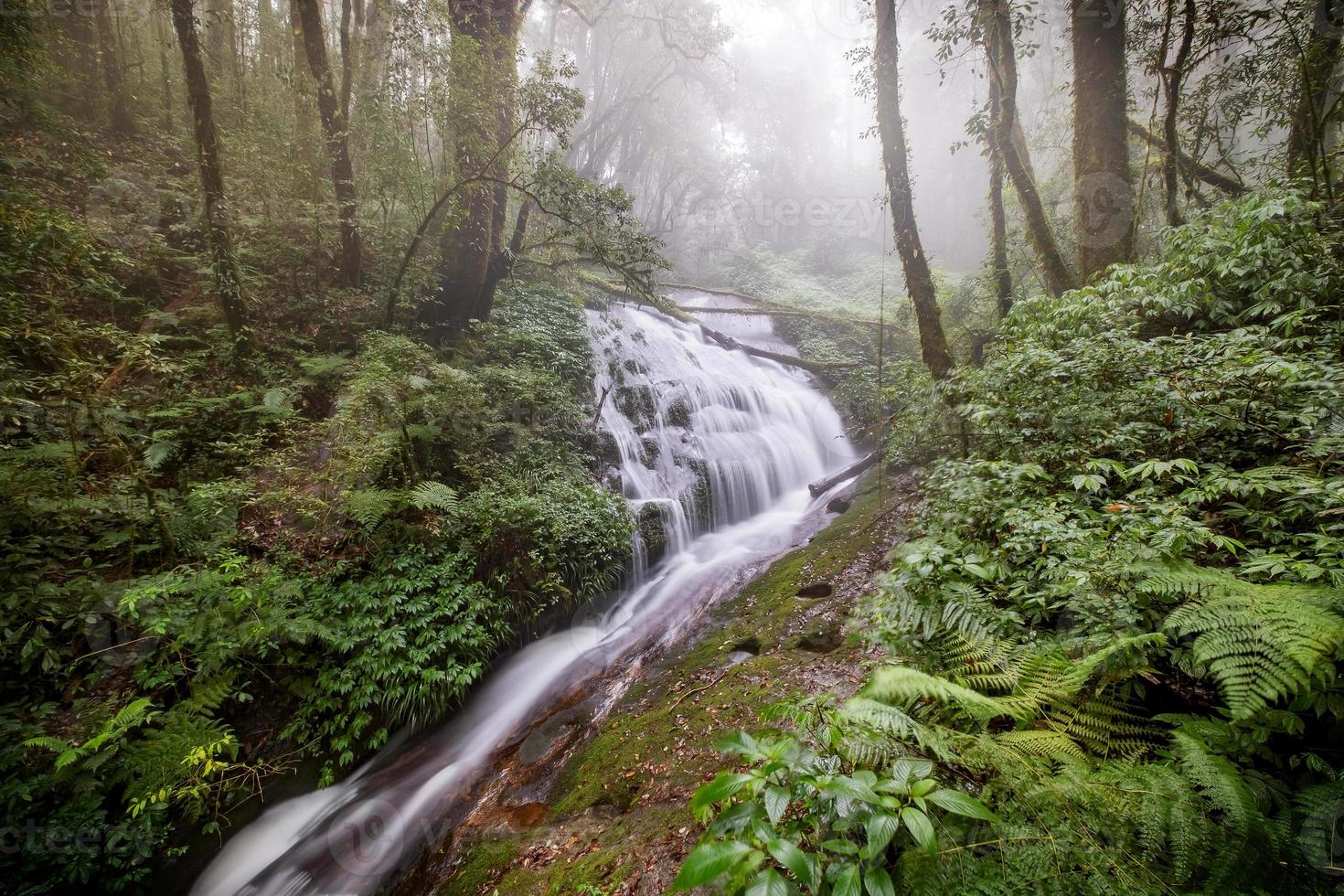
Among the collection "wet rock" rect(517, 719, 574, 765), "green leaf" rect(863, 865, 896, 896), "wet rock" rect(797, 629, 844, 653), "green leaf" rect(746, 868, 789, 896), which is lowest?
"wet rock" rect(517, 719, 574, 765)

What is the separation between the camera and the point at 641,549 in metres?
7.78

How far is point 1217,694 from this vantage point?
1895 mm

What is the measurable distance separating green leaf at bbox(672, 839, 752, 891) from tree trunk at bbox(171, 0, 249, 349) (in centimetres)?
822

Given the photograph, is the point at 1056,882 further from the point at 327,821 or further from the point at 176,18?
the point at 176,18

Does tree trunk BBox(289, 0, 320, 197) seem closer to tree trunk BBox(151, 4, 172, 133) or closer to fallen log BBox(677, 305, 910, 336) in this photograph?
tree trunk BBox(151, 4, 172, 133)

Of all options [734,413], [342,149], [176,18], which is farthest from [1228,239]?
[176,18]

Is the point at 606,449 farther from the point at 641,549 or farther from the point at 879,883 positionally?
the point at 879,883

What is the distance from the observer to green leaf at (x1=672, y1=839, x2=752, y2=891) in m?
1.21

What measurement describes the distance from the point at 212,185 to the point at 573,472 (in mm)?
6023

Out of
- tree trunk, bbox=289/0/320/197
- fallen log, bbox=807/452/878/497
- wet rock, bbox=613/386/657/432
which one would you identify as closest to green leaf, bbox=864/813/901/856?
wet rock, bbox=613/386/657/432

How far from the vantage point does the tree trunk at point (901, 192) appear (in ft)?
21.2

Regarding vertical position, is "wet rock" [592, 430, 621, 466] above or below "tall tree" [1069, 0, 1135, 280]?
below

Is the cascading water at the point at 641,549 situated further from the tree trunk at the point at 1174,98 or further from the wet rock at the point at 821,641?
the tree trunk at the point at 1174,98

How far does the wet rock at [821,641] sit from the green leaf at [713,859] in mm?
3225
